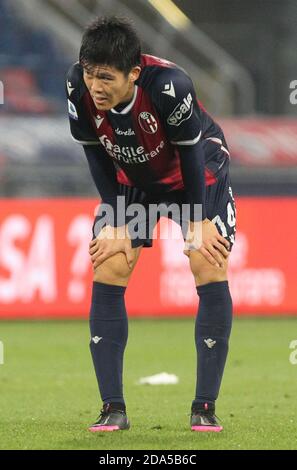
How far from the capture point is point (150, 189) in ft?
16.3

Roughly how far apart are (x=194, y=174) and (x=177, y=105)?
12.1 inches

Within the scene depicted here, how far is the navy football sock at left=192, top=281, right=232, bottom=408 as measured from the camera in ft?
16.0

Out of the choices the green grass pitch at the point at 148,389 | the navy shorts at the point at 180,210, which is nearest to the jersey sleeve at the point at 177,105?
the navy shorts at the point at 180,210

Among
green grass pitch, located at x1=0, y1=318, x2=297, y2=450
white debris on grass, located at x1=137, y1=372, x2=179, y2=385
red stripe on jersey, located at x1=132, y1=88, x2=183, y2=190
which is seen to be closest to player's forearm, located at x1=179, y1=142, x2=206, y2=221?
red stripe on jersey, located at x1=132, y1=88, x2=183, y2=190

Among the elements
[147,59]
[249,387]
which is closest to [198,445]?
[147,59]

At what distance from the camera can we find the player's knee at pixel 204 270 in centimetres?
488

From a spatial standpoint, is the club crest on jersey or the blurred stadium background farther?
the blurred stadium background

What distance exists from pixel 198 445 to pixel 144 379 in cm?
288

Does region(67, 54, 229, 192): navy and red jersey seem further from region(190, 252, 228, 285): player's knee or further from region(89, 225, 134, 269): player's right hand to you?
region(190, 252, 228, 285): player's knee

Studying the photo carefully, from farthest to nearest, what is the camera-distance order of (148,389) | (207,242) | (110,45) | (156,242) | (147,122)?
(156,242), (148,389), (207,242), (147,122), (110,45)

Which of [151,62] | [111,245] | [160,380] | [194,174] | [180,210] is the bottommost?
[160,380]

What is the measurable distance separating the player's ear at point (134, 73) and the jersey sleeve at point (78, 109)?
0.84 feet

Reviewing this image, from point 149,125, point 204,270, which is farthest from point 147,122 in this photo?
point 204,270

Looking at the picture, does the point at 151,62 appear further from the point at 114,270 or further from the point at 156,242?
the point at 156,242
